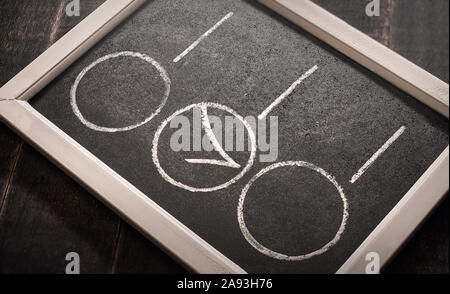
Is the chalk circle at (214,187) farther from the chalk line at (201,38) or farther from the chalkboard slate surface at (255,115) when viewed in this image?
the chalk line at (201,38)

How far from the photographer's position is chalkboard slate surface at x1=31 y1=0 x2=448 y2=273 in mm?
2275

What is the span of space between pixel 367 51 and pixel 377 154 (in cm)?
58

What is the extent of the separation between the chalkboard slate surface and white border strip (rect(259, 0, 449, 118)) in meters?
0.04

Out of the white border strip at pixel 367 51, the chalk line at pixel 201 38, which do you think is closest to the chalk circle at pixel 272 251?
the white border strip at pixel 367 51

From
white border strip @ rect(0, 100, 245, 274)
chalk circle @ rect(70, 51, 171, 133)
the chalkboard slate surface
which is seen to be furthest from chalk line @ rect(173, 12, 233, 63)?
white border strip @ rect(0, 100, 245, 274)

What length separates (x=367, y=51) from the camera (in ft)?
8.56

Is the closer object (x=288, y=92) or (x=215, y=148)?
(x=215, y=148)

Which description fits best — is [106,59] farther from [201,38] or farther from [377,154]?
[377,154]

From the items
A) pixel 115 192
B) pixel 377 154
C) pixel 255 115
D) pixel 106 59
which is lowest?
pixel 115 192

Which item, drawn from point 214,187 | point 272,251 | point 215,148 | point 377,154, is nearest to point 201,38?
point 215,148

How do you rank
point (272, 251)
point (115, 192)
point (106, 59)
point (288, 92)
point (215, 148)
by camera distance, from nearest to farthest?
point (272, 251)
point (115, 192)
point (215, 148)
point (288, 92)
point (106, 59)

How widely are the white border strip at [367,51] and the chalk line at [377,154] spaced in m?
0.22

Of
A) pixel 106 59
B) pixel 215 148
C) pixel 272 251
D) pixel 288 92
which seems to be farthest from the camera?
pixel 106 59

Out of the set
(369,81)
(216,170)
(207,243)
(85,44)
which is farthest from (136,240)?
(369,81)
